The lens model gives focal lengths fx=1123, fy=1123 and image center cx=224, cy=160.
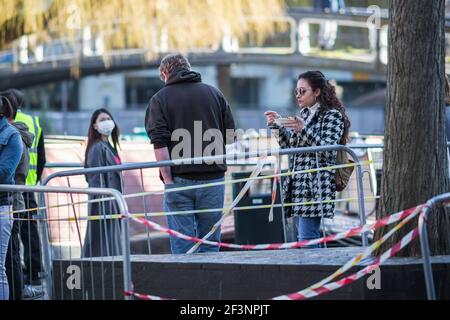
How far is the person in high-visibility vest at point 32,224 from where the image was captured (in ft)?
31.8

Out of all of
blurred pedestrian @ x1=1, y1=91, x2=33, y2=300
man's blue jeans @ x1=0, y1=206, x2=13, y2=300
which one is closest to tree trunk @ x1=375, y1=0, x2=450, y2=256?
man's blue jeans @ x1=0, y1=206, x2=13, y2=300

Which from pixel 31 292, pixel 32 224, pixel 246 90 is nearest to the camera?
pixel 31 292

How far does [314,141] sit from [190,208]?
1.13m

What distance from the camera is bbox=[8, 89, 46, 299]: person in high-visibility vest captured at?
9.68 meters

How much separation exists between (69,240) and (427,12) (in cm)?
371

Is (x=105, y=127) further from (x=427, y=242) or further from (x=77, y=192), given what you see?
(x=427, y=242)

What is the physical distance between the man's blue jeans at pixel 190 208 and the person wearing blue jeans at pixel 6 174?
1.23 metres

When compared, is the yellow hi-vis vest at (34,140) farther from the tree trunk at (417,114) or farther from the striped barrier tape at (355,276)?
the tree trunk at (417,114)

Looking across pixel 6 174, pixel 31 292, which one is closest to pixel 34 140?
pixel 31 292

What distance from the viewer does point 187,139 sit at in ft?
29.4

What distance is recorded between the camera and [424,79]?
23.9ft

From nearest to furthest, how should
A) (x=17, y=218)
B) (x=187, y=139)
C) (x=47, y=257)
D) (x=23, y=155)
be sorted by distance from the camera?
1. (x=47, y=257)
2. (x=187, y=139)
3. (x=17, y=218)
4. (x=23, y=155)
